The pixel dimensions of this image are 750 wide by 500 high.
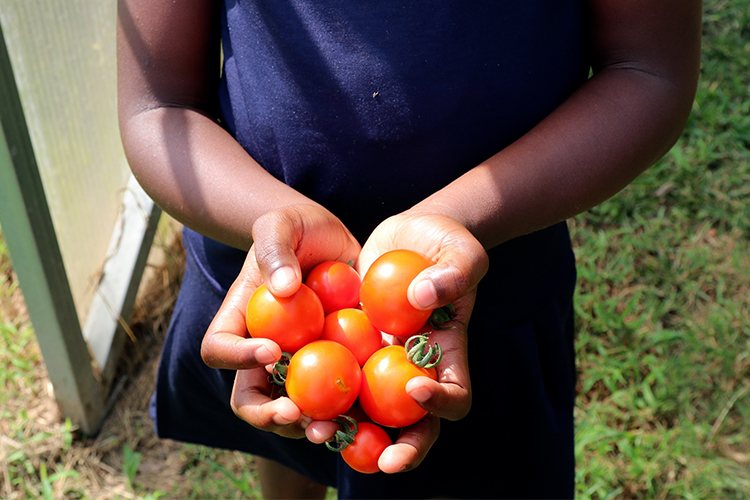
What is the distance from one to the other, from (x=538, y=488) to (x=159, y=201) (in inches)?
43.8

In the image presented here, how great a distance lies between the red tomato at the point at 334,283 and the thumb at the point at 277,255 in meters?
0.14

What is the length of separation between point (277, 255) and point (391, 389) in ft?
1.00

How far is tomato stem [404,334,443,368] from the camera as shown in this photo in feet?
3.86

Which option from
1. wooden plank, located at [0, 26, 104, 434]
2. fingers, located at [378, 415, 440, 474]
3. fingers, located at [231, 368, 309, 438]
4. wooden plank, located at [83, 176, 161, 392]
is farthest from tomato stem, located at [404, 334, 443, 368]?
wooden plank, located at [83, 176, 161, 392]

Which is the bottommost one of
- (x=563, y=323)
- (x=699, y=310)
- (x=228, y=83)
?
(x=699, y=310)

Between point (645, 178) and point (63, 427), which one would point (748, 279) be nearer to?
point (645, 178)

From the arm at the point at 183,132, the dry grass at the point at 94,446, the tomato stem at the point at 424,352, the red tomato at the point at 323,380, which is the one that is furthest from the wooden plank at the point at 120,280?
the tomato stem at the point at 424,352

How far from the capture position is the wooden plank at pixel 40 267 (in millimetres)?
2092

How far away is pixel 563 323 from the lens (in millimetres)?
1656

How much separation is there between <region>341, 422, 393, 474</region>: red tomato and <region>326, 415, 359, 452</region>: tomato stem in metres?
0.01

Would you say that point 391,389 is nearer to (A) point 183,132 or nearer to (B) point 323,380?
(B) point 323,380

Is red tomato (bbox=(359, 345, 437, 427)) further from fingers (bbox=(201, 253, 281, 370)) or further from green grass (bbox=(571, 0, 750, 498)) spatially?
green grass (bbox=(571, 0, 750, 498))

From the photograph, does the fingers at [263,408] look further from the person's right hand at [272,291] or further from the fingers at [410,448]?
the fingers at [410,448]

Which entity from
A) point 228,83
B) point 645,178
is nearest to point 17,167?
point 228,83
